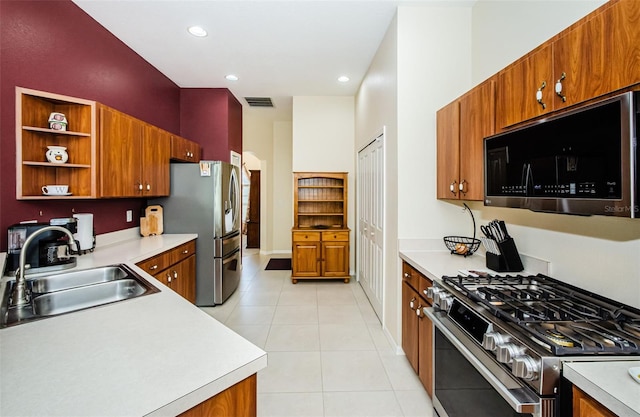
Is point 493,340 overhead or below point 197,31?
below

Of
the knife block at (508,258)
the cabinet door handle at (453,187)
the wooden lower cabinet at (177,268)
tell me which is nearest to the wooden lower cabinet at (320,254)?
the wooden lower cabinet at (177,268)

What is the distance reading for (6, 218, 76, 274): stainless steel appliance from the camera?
2.01 m

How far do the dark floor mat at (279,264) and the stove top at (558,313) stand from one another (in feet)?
14.7

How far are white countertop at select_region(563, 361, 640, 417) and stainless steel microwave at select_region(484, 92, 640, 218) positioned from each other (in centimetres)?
51

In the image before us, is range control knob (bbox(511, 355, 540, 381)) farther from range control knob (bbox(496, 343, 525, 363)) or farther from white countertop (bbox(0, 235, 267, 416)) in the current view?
white countertop (bbox(0, 235, 267, 416))

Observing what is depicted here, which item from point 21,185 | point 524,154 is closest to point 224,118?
point 21,185

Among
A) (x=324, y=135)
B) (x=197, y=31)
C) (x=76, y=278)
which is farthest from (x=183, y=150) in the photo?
(x=76, y=278)

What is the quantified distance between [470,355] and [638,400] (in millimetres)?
605

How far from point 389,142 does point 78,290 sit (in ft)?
8.78

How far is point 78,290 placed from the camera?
184 centimetres

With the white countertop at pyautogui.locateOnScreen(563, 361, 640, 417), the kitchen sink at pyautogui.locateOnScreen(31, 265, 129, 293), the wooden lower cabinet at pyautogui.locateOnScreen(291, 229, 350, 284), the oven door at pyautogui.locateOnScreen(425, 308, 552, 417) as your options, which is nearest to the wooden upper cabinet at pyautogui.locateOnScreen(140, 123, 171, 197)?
the kitchen sink at pyautogui.locateOnScreen(31, 265, 129, 293)

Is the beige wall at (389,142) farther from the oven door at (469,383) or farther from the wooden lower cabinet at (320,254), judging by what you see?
the wooden lower cabinet at (320,254)

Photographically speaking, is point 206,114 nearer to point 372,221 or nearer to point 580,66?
point 372,221

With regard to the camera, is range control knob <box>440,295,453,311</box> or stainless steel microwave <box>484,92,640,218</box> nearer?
stainless steel microwave <box>484,92,640,218</box>
